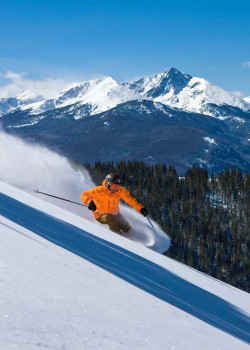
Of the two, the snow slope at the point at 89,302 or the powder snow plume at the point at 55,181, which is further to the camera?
the powder snow plume at the point at 55,181

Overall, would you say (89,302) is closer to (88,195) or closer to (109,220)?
(88,195)

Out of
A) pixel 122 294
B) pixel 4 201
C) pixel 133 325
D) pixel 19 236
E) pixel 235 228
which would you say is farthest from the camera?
pixel 235 228

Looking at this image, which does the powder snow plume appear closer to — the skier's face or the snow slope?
the skier's face

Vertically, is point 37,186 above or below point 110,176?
below

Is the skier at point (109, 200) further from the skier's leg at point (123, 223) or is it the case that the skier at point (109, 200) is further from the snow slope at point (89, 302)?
the snow slope at point (89, 302)

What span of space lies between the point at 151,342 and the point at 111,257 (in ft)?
12.0

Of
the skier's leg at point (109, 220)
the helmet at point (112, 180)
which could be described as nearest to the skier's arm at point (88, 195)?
the helmet at point (112, 180)

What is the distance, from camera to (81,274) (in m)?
4.57

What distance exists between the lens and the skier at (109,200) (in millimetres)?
13523

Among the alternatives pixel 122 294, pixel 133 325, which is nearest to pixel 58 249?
pixel 122 294

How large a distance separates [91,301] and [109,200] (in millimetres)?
10278

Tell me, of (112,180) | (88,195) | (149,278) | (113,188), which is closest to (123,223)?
(113,188)

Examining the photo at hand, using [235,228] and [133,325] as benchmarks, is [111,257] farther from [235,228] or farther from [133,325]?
[235,228]

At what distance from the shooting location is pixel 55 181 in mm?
18375
